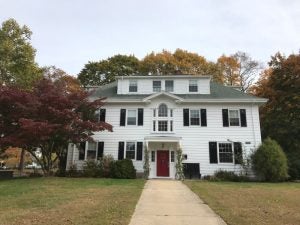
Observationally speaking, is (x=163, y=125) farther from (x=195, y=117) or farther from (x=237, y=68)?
(x=237, y=68)

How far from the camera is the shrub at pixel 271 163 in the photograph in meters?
19.5

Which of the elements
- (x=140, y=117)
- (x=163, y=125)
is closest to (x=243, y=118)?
(x=163, y=125)

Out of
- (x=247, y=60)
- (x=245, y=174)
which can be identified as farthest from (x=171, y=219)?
(x=247, y=60)

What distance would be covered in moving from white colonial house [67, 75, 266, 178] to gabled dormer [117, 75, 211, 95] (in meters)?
0.84

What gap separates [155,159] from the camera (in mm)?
21938

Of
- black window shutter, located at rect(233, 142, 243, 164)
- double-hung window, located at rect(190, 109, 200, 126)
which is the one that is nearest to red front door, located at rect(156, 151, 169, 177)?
double-hung window, located at rect(190, 109, 200, 126)

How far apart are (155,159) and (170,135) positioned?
6.65ft

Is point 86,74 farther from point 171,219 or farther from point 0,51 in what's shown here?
point 171,219

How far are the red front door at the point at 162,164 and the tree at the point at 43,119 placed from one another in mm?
4481

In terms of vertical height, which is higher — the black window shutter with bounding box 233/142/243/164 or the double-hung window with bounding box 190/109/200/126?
the double-hung window with bounding box 190/109/200/126

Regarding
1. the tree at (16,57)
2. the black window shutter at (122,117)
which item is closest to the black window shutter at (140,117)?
the black window shutter at (122,117)

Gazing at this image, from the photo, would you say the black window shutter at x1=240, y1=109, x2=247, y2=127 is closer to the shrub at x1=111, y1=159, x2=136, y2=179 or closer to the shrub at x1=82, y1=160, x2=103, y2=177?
the shrub at x1=111, y1=159, x2=136, y2=179

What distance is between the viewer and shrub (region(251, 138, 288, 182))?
19.5 metres

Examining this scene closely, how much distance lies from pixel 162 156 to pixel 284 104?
12.2 meters
